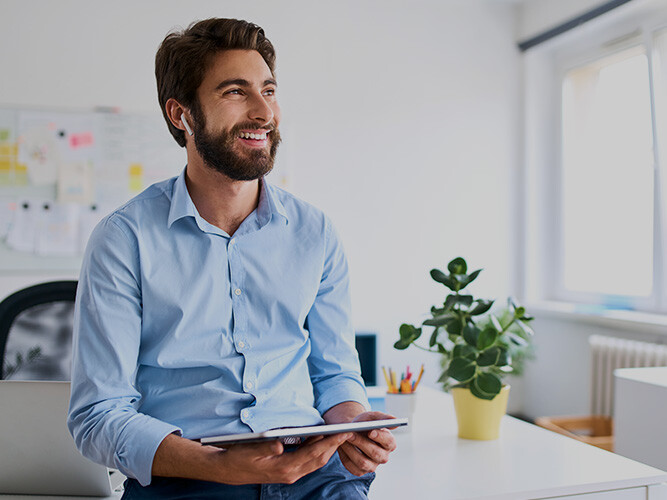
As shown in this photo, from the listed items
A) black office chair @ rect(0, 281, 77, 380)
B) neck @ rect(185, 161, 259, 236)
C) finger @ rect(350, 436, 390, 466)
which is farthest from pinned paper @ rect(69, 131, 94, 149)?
finger @ rect(350, 436, 390, 466)

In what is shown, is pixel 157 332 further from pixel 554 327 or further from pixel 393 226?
pixel 554 327

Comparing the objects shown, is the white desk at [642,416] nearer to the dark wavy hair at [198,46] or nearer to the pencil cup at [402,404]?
the pencil cup at [402,404]

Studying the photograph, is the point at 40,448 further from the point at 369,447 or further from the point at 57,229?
the point at 57,229

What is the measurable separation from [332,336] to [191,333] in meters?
0.32

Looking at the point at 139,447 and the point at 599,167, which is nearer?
the point at 139,447

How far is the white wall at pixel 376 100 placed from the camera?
11.8 feet

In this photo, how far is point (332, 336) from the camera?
56.6 inches

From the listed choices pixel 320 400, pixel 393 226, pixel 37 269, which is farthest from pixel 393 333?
pixel 320 400

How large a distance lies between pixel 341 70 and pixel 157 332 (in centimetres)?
302

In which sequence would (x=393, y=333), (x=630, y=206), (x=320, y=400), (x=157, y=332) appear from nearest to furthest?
(x=157, y=332) < (x=320, y=400) < (x=630, y=206) < (x=393, y=333)

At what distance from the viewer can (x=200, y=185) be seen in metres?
1.43

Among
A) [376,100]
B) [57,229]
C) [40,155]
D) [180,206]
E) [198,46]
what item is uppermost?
[376,100]

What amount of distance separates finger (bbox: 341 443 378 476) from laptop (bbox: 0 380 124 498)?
1.47 feet

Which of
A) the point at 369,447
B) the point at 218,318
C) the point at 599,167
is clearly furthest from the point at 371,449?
the point at 599,167
